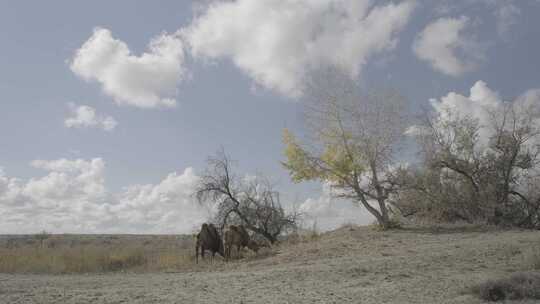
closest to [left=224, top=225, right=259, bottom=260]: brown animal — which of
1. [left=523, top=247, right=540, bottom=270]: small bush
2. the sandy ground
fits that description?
the sandy ground

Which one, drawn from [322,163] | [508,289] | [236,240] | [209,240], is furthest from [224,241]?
[508,289]

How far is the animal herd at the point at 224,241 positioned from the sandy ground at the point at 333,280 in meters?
1.50

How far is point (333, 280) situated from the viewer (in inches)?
434

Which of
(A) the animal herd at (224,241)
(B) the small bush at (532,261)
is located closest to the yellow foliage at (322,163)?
(A) the animal herd at (224,241)

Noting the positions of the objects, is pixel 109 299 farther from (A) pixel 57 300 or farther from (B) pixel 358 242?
(B) pixel 358 242

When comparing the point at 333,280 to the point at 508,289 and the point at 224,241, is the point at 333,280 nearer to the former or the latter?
the point at 508,289

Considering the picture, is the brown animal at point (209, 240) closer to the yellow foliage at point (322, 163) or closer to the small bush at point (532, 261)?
the yellow foliage at point (322, 163)

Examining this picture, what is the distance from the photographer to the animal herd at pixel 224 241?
19.2 m

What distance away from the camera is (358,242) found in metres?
19.0

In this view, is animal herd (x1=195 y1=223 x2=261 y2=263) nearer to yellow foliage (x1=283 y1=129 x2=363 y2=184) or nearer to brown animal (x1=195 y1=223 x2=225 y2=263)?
brown animal (x1=195 y1=223 x2=225 y2=263)

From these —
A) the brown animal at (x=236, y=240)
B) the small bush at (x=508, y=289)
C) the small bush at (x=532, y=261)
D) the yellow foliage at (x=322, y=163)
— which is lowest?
the small bush at (x=508, y=289)

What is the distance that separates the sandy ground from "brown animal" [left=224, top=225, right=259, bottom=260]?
1384mm

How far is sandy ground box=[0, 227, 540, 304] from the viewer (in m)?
9.21

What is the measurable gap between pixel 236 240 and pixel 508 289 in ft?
40.0
